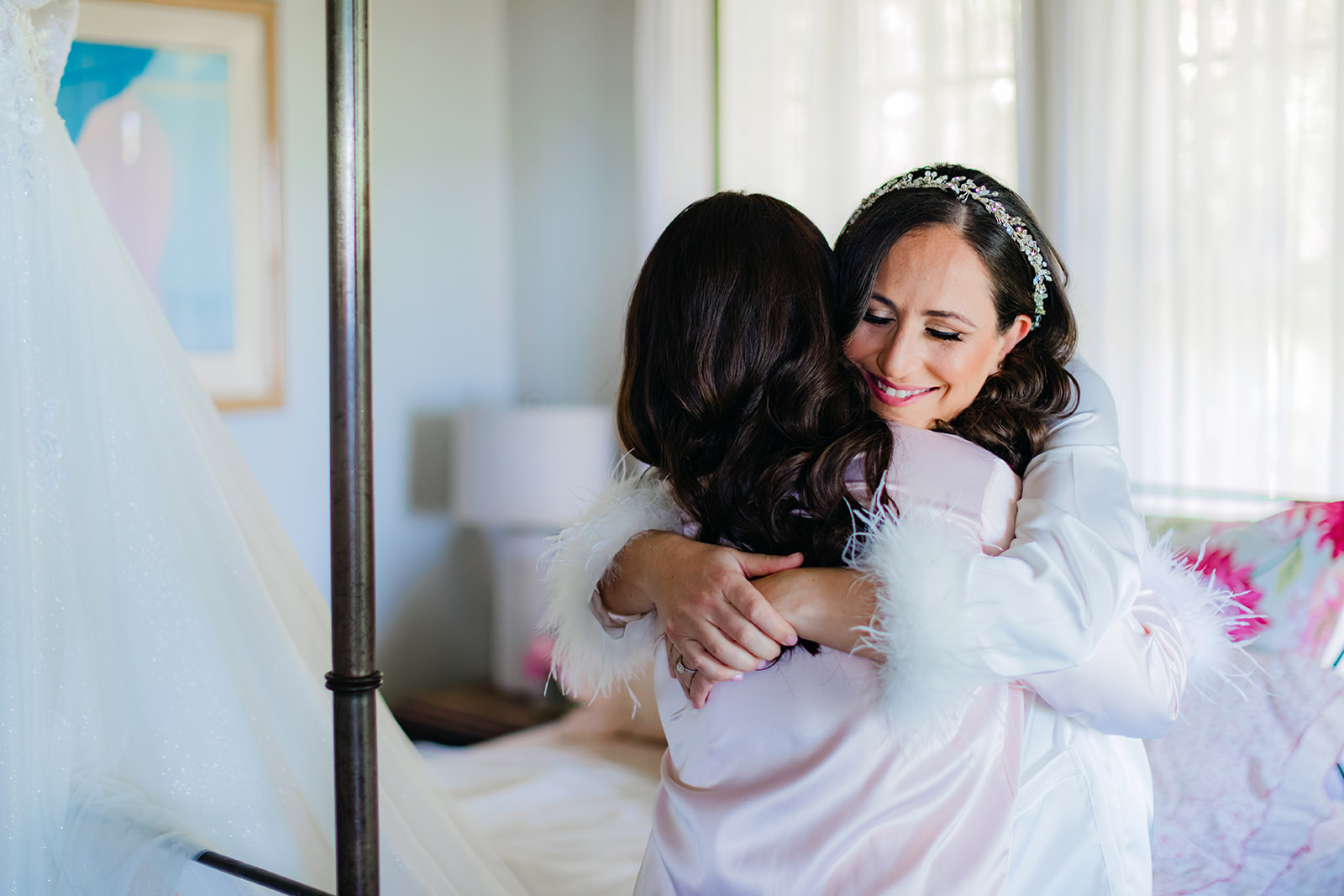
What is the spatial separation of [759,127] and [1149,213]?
106 cm

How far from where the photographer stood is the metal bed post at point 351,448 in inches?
30.4

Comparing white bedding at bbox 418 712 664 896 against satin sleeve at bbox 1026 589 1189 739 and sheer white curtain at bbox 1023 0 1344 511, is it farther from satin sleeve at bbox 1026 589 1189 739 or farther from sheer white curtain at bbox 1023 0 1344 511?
sheer white curtain at bbox 1023 0 1344 511

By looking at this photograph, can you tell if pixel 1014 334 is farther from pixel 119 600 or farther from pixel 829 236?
pixel 829 236

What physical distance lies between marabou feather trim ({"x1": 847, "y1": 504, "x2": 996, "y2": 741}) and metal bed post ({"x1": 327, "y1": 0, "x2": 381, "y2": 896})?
0.38 m

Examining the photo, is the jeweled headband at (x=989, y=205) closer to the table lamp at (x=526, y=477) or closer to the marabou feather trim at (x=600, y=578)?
the marabou feather trim at (x=600, y=578)

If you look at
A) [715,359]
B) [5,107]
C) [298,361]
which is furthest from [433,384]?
[715,359]

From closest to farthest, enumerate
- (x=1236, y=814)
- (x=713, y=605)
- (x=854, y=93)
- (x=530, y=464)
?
(x=713, y=605), (x=1236, y=814), (x=854, y=93), (x=530, y=464)

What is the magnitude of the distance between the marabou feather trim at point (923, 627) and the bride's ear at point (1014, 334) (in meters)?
0.38

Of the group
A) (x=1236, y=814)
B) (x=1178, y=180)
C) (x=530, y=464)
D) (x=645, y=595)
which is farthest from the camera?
(x=530, y=464)

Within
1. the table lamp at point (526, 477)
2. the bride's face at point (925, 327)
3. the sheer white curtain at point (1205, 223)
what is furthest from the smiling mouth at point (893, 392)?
the table lamp at point (526, 477)

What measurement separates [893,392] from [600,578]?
347 mm

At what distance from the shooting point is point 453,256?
11.2 ft

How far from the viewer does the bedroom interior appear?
1692 millimetres

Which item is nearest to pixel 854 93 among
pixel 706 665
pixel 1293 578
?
pixel 1293 578
